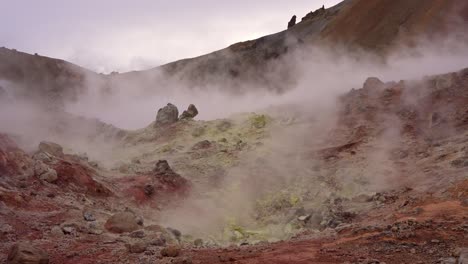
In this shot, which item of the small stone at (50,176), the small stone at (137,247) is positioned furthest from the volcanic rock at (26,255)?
the small stone at (50,176)

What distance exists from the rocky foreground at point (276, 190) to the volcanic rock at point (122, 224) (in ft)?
0.09

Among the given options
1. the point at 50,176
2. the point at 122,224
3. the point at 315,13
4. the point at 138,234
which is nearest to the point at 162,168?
the point at 50,176

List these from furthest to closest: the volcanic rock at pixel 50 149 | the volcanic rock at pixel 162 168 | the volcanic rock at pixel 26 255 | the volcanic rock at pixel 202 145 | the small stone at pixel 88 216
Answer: the volcanic rock at pixel 202 145 → the volcanic rock at pixel 162 168 → the volcanic rock at pixel 50 149 → the small stone at pixel 88 216 → the volcanic rock at pixel 26 255

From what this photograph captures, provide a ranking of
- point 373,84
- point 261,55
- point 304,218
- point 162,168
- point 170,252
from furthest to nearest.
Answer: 1. point 261,55
2. point 373,84
3. point 162,168
4. point 304,218
5. point 170,252

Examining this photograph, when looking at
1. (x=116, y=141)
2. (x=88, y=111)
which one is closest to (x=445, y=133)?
(x=116, y=141)

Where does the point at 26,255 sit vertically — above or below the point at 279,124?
below

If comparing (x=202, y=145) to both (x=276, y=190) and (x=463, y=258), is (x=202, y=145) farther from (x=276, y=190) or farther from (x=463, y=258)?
(x=463, y=258)

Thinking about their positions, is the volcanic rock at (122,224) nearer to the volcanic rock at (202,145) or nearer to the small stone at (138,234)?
the small stone at (138,234)

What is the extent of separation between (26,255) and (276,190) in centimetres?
915

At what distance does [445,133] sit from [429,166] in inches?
96.6

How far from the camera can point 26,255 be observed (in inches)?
299

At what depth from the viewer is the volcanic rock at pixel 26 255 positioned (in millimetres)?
7516

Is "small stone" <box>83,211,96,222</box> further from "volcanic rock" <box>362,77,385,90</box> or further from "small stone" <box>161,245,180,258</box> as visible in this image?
"volcanic rock" <box>362,77,385,90</box>

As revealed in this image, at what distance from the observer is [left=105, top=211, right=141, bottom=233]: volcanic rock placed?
33.7 feet
